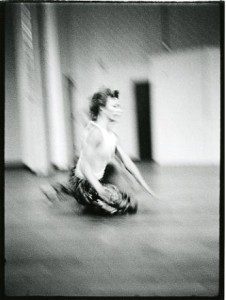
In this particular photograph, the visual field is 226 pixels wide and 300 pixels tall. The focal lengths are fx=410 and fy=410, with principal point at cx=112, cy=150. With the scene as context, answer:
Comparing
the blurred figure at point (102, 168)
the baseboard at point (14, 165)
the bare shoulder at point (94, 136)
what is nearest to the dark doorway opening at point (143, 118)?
the blurred figure at point (102, 168)

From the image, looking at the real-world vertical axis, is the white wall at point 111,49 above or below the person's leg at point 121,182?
above

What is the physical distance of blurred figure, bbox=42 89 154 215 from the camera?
2.52 metres

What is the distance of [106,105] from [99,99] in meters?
0.06

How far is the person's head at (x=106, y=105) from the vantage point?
2533 millimetres

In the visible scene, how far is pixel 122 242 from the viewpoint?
250cm

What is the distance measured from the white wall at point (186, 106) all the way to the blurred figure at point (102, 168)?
24 centimetres

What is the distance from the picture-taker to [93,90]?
2.53 metres

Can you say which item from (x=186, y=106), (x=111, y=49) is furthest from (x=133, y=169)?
(x=111, y=49)

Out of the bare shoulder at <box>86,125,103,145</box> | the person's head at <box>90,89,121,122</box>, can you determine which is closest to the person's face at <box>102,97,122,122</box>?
the person's head at <box>90,89,121,122</box>

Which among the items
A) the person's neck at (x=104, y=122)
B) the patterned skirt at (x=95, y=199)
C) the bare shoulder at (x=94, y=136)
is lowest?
the patterned skirt at (x=95, y=199)

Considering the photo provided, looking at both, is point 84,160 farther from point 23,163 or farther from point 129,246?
point 129,246

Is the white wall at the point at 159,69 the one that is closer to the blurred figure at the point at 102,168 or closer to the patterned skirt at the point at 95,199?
the blurred figure at the point at 102,168

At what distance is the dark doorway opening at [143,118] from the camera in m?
2.52

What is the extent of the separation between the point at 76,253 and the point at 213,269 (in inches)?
33.1
